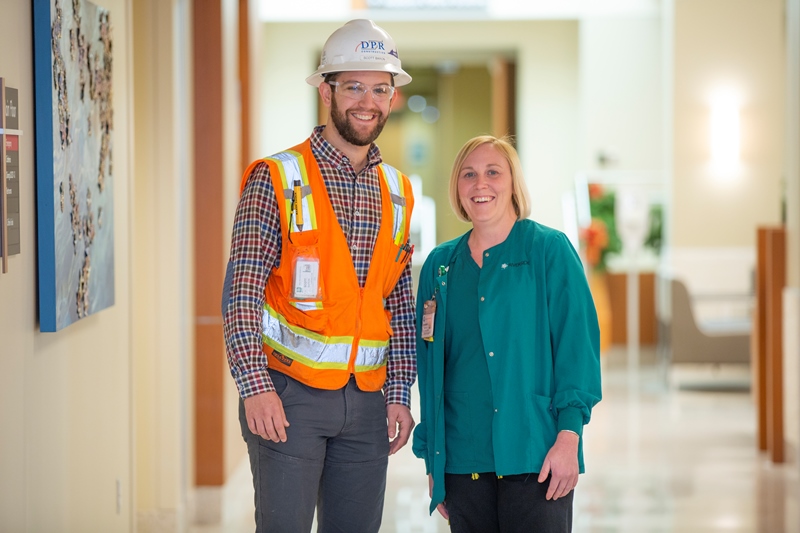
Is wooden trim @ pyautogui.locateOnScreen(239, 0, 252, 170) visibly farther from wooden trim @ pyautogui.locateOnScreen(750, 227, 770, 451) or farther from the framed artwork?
wooden trim @ pyautogui.locateOnScreen(750, 227, 770, 451)

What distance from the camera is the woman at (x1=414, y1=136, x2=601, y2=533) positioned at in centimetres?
242

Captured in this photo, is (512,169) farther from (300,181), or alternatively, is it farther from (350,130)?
(300,181)

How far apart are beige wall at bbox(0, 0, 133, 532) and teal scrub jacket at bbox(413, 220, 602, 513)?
1.06 meters

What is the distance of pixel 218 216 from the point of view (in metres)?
5.02

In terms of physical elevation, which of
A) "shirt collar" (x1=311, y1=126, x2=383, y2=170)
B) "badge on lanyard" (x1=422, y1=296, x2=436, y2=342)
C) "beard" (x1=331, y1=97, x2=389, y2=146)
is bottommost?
"badge on lanyard" (x1=422, y1=296, x2=436, y2=342)

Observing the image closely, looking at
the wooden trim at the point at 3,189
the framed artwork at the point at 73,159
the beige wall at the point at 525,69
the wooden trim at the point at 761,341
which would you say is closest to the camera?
Result: the wooden trim at the point at 3,189

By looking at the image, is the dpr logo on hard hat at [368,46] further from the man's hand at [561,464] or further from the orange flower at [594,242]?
the orange flower at [594,242]

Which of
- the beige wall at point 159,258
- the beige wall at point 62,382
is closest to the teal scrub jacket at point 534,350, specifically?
the beige wall at point 62,382

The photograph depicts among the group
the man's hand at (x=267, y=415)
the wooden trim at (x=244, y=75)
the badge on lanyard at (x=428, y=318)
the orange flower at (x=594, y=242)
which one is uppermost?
the wooden trim at (x=244, y=75)

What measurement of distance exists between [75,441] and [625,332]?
8.07 m

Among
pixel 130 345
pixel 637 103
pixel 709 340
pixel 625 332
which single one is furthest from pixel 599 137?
pixel 130 345

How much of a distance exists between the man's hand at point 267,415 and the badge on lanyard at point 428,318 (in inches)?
15.8

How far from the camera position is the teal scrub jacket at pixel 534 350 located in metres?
2.42

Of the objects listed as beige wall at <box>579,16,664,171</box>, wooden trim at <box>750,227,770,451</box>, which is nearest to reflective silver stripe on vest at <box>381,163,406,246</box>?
wooden trim at <box>750,227,770,451</box>
